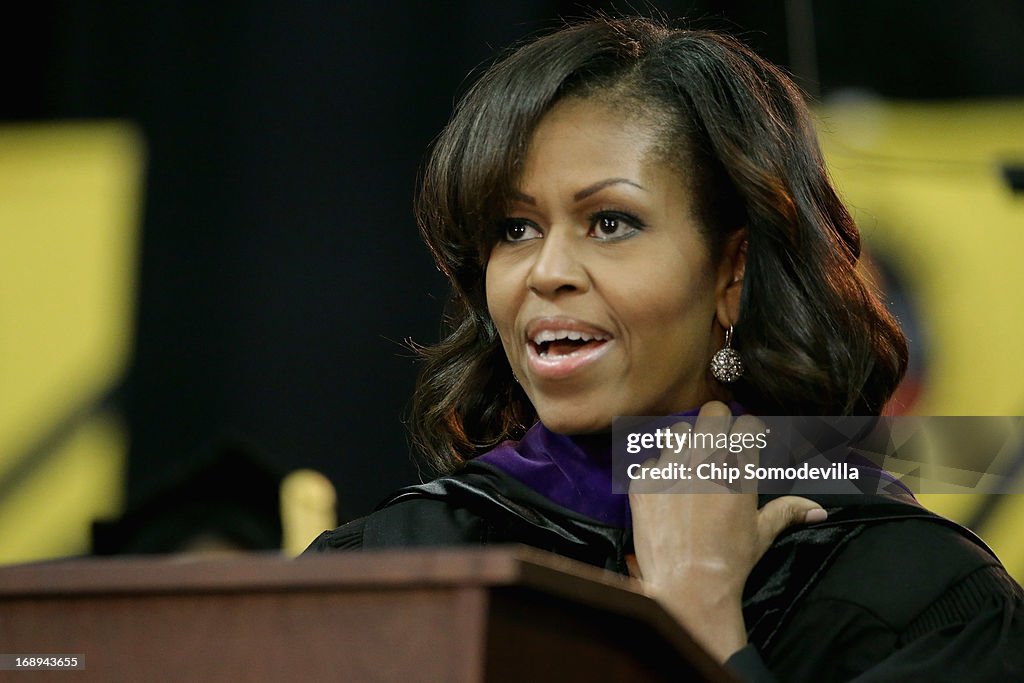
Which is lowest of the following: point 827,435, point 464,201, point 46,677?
point 827,435

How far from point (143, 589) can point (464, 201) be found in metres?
0.90

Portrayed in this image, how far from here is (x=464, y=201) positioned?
166cm

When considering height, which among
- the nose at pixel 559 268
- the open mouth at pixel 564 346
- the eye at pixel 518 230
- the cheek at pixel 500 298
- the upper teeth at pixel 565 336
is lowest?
the open mouth at pixel 564 346

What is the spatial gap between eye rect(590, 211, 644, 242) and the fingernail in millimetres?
358

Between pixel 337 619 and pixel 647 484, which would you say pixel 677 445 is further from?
pixel 337 619

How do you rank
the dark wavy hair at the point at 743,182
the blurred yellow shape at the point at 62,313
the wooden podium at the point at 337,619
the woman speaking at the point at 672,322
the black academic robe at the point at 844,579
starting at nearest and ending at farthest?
1. the wooden podium at the point at 337,619
2. the black academic robe at the point at 844,579
3. the woman speaking at the point at 672,322
4. the dark wavy hair at the point at 743,182
5. the blurred yellow shape at the point at 62,313

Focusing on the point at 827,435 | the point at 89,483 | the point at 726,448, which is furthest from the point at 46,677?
the point at 89,483

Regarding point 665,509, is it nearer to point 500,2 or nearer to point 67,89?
point 500,2

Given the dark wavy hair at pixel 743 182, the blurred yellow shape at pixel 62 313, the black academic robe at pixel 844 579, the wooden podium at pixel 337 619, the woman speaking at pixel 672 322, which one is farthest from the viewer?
the blurred yellow shape at pixel 62 313

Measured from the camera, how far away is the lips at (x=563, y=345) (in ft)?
5.13

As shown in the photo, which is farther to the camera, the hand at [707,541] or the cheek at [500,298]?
the cheek at [500,298]

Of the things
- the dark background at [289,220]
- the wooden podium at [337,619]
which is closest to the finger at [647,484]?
the wooden podium at [337,619]

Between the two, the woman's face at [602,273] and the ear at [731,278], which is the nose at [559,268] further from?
the ear at [731,278]

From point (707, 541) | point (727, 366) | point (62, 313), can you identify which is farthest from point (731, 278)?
point (62, 313)
